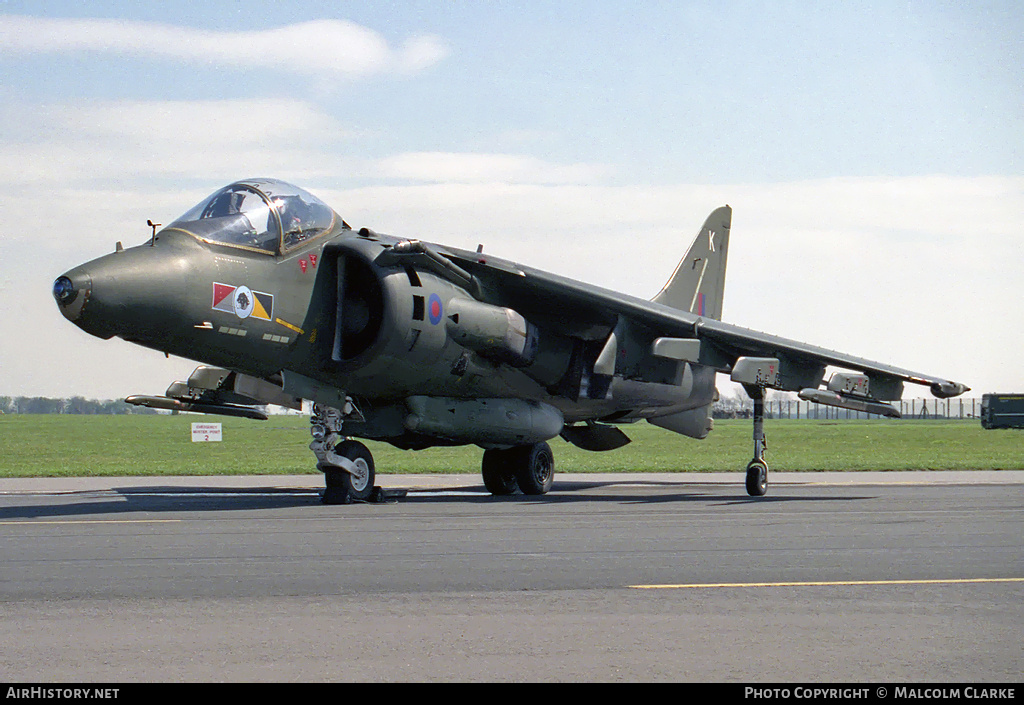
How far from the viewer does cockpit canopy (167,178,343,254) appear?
14.7 metres

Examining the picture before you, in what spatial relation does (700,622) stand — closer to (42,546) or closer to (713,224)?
(42,546)

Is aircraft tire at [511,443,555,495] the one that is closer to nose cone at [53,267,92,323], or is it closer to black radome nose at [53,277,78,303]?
nose cone at [53,267,92,323]

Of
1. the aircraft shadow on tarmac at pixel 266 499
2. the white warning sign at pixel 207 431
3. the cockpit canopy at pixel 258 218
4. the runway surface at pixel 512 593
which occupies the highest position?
the cockpit canopy at pixel 258 218

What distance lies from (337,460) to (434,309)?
2560mm

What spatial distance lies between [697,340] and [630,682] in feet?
43.8

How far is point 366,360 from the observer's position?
1602cm

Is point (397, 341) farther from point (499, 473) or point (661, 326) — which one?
point (661, 326)

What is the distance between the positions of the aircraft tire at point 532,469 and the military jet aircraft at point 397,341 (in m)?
0.03

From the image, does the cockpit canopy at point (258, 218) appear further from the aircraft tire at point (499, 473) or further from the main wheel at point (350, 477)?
the aircraft tire at point (499, 473)

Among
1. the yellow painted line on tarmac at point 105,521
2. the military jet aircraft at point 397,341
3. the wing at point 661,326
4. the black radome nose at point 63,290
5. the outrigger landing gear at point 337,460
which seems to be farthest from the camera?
the wing at point 661,326

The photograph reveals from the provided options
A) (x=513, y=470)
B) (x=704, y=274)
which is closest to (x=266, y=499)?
(x=513, y=470)

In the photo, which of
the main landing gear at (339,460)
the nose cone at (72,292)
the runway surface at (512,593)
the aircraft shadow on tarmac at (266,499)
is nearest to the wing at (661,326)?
the aircraft shadow on tarmac at (266,499)

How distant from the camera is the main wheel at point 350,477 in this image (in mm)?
16266

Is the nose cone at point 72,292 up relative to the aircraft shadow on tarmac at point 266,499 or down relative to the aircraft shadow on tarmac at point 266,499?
up
